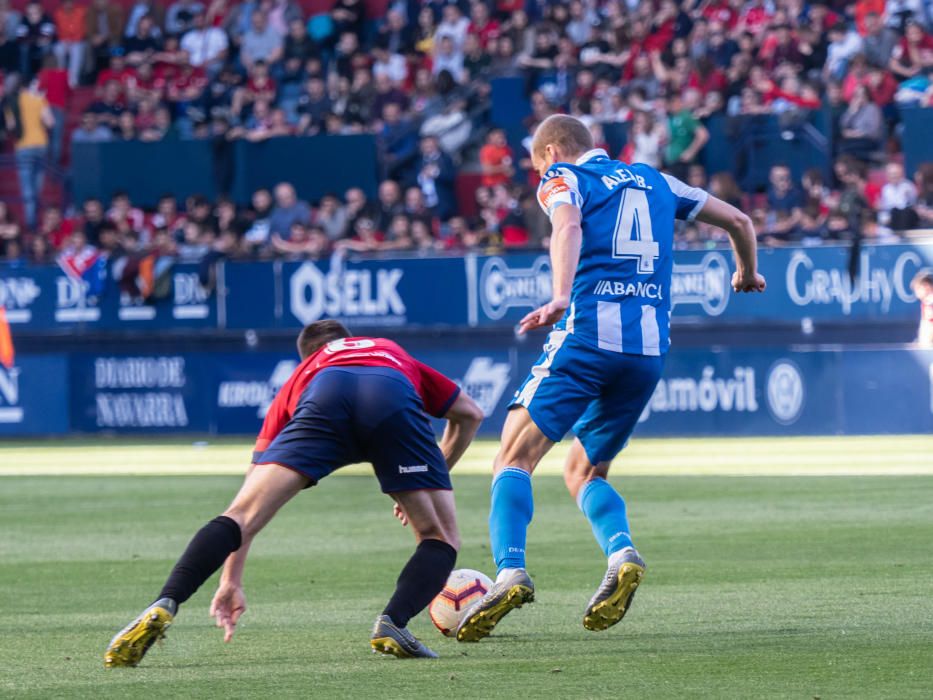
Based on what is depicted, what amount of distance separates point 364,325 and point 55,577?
15.2m

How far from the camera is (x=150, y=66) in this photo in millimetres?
32125

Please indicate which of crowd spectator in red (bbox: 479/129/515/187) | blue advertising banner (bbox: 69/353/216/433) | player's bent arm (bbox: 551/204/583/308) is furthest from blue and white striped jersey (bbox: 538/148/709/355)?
blue advertising banner (bbox: 69/353/216/433)

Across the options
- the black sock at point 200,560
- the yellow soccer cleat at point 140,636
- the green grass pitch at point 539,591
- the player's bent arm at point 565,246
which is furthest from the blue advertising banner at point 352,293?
the yellow soccer cleat at point 140,636

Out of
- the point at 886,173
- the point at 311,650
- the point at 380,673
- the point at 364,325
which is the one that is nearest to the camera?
the point at 380,673

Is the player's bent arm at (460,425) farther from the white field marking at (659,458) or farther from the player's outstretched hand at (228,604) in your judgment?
the white field marking at (659,458)

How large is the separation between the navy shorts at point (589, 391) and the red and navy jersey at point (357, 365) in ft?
1.18

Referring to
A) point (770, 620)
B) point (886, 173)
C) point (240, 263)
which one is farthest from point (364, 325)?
point (770, 620)

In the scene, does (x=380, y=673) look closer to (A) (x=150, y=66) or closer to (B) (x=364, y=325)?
(B) (x=364, y=325)

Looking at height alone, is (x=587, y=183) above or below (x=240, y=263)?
above

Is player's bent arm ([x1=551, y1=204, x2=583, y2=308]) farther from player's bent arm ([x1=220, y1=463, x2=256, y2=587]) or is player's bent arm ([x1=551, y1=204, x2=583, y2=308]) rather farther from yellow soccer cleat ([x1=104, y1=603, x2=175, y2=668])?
yellow soccer cleat ([x1=104, y1=603, x2=175, y2=668])

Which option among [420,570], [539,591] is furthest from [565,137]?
[539,591]

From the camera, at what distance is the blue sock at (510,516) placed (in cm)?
759

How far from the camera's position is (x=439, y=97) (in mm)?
28203

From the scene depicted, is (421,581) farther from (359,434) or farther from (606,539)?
(606,539)
